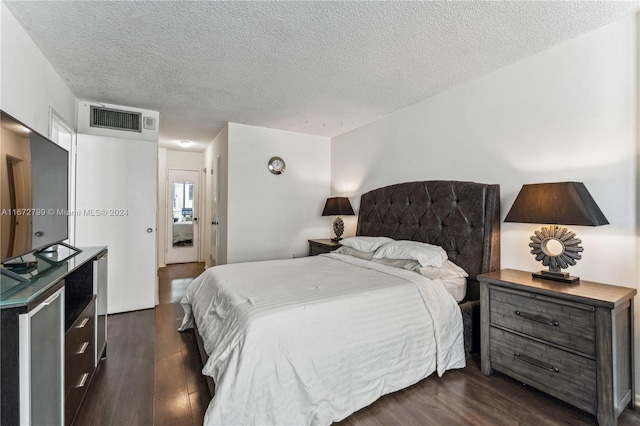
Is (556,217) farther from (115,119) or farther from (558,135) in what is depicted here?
(115,119)

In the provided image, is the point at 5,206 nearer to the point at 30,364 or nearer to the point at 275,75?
the point at 30,364

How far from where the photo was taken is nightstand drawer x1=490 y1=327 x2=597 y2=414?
165 cm

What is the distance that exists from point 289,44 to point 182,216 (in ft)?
17.5

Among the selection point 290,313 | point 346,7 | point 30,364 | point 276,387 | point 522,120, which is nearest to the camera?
point 30,364

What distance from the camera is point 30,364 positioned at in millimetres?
1098

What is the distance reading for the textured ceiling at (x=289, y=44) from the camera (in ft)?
5.79

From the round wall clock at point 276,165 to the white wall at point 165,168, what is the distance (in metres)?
2.91

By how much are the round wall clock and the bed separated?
181cm

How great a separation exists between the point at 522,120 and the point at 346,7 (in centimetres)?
165

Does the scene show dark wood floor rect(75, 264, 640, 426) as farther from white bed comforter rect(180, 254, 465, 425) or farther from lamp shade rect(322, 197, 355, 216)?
lamp shade rect(322, 197, 355, 216)

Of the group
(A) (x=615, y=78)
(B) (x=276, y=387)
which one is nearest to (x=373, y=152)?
(A) (x=615, y=78)

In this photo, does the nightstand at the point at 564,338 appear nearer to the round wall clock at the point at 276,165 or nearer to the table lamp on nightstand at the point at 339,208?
the table lamp on nightstand at the point at 339,208

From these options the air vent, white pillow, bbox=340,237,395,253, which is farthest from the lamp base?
the air vent

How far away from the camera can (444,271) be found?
2.38m
